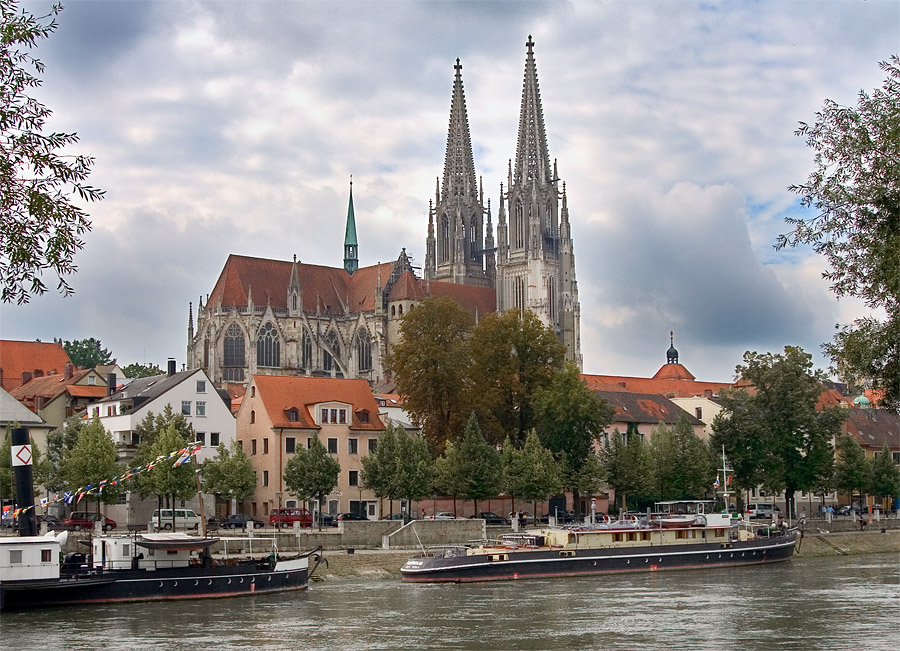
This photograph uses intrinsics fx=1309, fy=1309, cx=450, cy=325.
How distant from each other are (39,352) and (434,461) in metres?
41.4

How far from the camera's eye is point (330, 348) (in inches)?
6481

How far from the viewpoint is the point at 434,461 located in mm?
85250

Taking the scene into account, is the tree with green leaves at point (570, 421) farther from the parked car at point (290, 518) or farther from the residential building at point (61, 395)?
the residential building at point (61, 395)

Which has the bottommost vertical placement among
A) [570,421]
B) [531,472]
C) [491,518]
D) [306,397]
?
[491,518]

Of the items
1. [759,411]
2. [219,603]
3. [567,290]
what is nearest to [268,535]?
[219,603]

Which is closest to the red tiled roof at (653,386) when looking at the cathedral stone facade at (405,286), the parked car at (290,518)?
the cathedral stone facade at (405,286)

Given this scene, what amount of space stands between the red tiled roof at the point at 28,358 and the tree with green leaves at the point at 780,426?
53.3 meters

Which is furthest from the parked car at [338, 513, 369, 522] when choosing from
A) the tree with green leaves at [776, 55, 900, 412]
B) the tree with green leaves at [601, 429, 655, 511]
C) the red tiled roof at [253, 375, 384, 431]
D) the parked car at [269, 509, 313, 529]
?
the tree with green leaves at [776, 55, 900, 412]

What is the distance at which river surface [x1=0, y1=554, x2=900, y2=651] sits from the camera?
128 ft

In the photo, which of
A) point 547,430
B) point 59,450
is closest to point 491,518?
point 547,430

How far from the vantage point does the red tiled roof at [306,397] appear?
3369 inches

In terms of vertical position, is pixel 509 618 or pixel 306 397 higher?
pixel 306 397

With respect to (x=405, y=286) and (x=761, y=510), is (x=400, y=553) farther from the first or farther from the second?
(x=405, y=286)

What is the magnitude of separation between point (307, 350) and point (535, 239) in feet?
125
